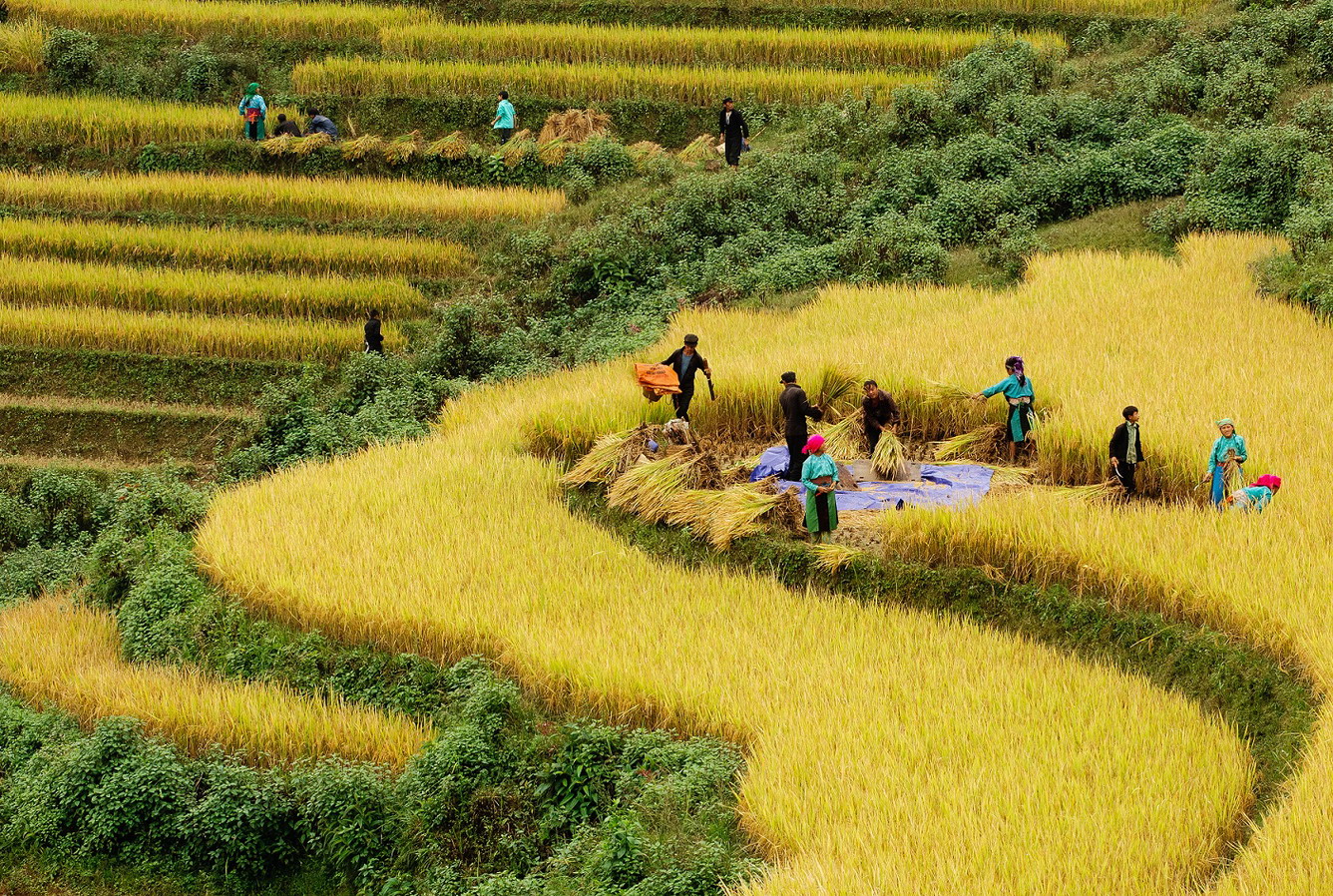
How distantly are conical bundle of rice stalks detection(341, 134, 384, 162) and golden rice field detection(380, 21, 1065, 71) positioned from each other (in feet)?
11.0

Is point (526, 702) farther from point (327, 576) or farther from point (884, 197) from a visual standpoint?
point (884, 197)

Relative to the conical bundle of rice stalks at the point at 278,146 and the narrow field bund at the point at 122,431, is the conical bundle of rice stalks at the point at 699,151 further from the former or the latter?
the narrow field bund at the point at 122,431

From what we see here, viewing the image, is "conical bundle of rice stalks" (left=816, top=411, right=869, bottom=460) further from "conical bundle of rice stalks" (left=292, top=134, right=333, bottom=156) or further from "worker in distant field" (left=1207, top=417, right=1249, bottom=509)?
"conical bundle of rice stalks" (left=292, top=134, right=333, bottom=156)

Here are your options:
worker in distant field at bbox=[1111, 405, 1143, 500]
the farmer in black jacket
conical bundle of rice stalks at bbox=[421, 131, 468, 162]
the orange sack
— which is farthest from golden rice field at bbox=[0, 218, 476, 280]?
worker in distant field at bbox=[1111, 405, 1143, 500]

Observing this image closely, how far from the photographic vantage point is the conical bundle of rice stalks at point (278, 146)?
70.3ft

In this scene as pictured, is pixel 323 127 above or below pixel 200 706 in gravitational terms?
above

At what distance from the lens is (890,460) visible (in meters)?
12.0

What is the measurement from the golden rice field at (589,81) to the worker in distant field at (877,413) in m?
10.6

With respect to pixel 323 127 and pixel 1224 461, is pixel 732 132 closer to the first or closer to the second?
pixel 323 127

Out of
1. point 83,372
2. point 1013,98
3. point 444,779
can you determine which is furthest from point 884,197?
point 444,779

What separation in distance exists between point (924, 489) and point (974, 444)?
0.87 metres

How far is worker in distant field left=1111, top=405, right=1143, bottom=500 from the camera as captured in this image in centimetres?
1071

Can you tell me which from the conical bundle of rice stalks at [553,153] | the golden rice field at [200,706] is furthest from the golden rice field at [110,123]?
the golden rice field at [200,706]

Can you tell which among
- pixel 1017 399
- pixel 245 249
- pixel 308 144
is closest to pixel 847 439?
pixel 1017 399
